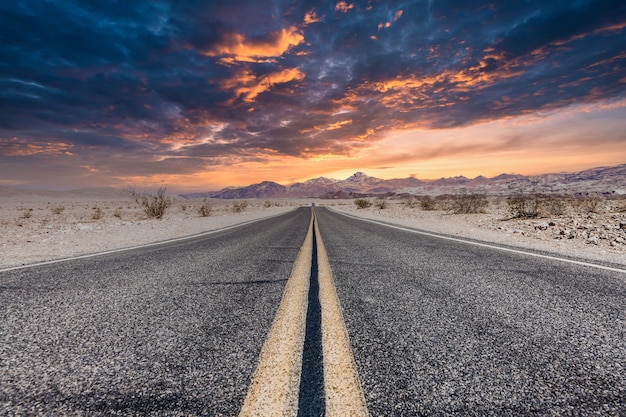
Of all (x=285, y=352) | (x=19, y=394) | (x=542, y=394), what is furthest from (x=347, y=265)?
(x=19, y=394)

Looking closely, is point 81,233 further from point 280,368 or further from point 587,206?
point 587,206

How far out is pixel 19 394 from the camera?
130 cm

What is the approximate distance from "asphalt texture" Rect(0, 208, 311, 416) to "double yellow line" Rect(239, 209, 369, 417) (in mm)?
69

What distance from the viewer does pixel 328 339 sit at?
70.3 inches

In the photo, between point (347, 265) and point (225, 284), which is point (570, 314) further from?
point (225, 284)

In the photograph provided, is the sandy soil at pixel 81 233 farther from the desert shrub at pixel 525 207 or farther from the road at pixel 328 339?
the desert shrub at pixel 525 207

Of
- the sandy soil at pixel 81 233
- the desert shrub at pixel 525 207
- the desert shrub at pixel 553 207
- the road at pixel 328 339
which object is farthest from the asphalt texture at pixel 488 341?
the desert shrub at pixel 553 207

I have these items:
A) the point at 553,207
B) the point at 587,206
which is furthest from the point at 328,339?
the point at 587,206

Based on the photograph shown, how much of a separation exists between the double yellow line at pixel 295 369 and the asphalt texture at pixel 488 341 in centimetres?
7

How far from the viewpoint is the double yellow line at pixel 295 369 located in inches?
45.7

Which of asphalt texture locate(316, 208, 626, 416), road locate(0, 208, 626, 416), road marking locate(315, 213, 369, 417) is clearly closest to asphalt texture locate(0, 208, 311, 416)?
road locate(0, 208, 626, 416)

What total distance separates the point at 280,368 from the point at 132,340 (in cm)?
103

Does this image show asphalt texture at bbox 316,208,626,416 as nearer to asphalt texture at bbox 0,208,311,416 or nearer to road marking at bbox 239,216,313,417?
road marking at bbox 239,216,313,417

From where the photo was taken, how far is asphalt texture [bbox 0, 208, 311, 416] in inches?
49.4
